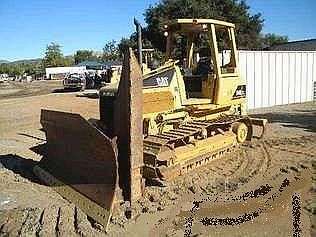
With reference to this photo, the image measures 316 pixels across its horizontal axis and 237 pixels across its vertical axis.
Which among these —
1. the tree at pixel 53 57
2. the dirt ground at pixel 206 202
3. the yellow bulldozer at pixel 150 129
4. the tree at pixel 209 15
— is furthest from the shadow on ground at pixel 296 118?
the tree at pixel 53 57

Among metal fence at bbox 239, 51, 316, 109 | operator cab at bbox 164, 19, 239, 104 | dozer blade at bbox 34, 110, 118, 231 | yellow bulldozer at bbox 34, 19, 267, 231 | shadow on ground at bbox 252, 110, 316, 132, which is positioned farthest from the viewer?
metal fence at bbox 239, 51, 316, 109

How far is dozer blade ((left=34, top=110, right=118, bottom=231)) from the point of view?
5703mm

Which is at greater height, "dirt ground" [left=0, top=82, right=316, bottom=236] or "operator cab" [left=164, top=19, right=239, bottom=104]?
"operator cab" [left=164, top=19, right=239, bottom=104]

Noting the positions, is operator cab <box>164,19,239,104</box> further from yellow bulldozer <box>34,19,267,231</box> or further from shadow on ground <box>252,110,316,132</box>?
shadow on ground <box>252,110,316,132</box>

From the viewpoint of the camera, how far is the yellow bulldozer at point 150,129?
584cm

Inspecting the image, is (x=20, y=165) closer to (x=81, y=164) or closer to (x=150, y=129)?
(x=81, y=164)

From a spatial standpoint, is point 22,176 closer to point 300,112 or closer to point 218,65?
point 218,65

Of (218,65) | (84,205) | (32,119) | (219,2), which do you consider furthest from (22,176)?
(219,2)

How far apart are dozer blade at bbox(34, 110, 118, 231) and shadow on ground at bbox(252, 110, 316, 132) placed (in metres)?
8.29

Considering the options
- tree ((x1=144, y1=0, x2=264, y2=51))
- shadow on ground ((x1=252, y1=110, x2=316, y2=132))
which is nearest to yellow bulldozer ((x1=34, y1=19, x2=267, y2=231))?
shadow on ground ((x1=252, y1=110, x2=316, y2=132))

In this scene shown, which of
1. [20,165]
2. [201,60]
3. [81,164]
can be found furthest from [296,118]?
[81,164]

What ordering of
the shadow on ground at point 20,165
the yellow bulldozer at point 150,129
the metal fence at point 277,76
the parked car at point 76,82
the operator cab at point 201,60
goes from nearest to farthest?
the yellow bulldozer at point 150,129, the shadow on ground at point 20,165, the operator cab at point 201,60, the metal fence at point 277,76, the parked car at point 76,82

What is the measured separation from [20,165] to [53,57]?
10619 centimetres

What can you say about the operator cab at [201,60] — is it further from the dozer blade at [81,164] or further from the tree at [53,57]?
the tree at [53,57]
